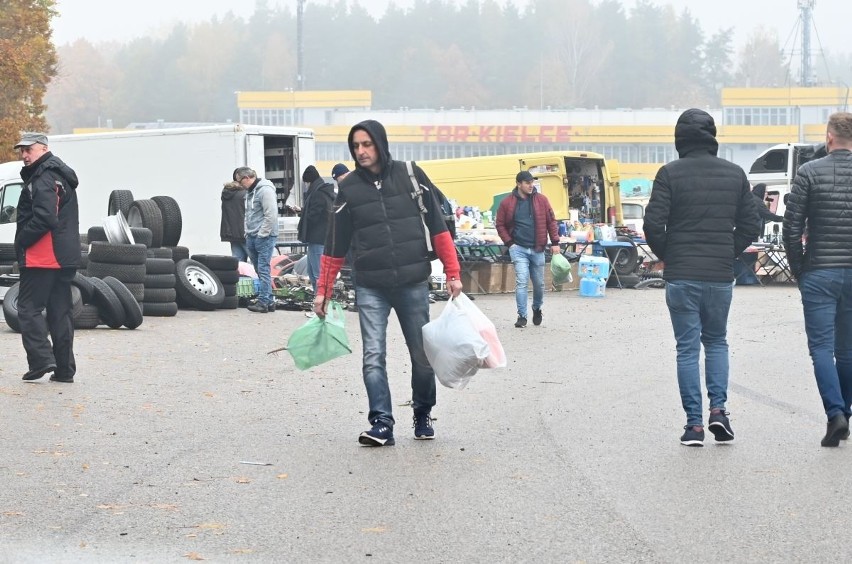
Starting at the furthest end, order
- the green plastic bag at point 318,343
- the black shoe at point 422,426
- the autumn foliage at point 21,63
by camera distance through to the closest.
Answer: the autumn foliage at point 21,63 < the green plastic bag at point 318,343 < the black shoe at point 422,426

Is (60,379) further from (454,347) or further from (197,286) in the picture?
(197,286)

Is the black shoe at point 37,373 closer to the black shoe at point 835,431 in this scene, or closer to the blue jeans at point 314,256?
the black shoe at point 835,431

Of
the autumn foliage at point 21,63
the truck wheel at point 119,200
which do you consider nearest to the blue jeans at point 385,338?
the truck wheel at point 119,200

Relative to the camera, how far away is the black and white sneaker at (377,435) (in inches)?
327

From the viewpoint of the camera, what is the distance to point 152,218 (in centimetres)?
1964

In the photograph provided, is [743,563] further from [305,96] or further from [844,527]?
[305,96]

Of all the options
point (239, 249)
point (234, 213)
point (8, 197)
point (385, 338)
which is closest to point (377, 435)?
point (385, 338)

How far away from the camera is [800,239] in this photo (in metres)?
8.56

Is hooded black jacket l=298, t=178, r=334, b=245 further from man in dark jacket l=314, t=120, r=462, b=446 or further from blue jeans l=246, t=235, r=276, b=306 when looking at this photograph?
man in dark jacket l=314, t=120, r=462, b=446

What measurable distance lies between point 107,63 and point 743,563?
193359 millimetres

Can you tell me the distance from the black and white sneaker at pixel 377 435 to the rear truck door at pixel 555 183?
69.8 feet

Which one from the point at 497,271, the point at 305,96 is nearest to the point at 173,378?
the point at 497,271

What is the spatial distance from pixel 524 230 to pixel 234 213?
16.7 feet

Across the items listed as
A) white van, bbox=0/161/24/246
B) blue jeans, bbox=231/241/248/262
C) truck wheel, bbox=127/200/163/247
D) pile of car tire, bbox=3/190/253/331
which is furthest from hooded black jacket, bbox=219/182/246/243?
white van, bbox=0/161/24/246
